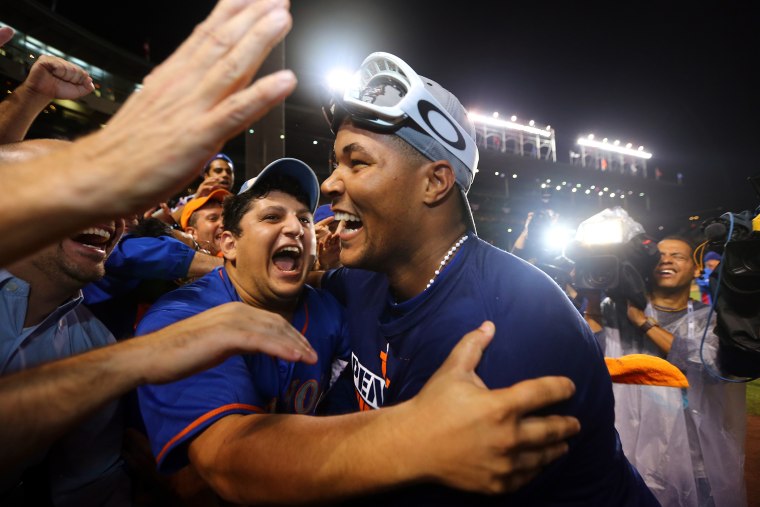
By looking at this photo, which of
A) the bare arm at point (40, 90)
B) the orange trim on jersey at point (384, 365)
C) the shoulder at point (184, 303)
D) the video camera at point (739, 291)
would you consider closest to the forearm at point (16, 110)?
the bare arm at point (40, 90)

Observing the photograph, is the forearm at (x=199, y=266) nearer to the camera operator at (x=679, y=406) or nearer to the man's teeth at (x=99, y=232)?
the man's teeth at (x=99, y=232)

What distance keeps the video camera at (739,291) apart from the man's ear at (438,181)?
2.43m

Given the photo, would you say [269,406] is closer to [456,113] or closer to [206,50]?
[206,50]

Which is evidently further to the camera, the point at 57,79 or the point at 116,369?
the point at 57,79

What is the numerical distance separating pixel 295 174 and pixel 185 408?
Answer: 72.2 inches

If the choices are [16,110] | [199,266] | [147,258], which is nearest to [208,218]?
[199,266]

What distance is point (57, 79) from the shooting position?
2232 millimetres

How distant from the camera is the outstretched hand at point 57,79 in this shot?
2.17 metres

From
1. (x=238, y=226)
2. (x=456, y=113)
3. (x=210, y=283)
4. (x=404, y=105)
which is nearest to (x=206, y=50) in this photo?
(x=404, y=105)

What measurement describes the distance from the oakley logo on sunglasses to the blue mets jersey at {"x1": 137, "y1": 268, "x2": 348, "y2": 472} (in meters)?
1.38

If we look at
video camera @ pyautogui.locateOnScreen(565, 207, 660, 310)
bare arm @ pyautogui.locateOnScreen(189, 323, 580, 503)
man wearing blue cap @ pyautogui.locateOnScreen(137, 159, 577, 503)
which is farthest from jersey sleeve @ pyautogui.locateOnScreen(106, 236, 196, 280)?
video camera @ pyautogui.locateOnScreen(565, 207, 660, 310)

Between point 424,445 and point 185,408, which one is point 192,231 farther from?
point 424,445

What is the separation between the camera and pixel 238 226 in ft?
8.86

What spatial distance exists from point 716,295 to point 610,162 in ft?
170
